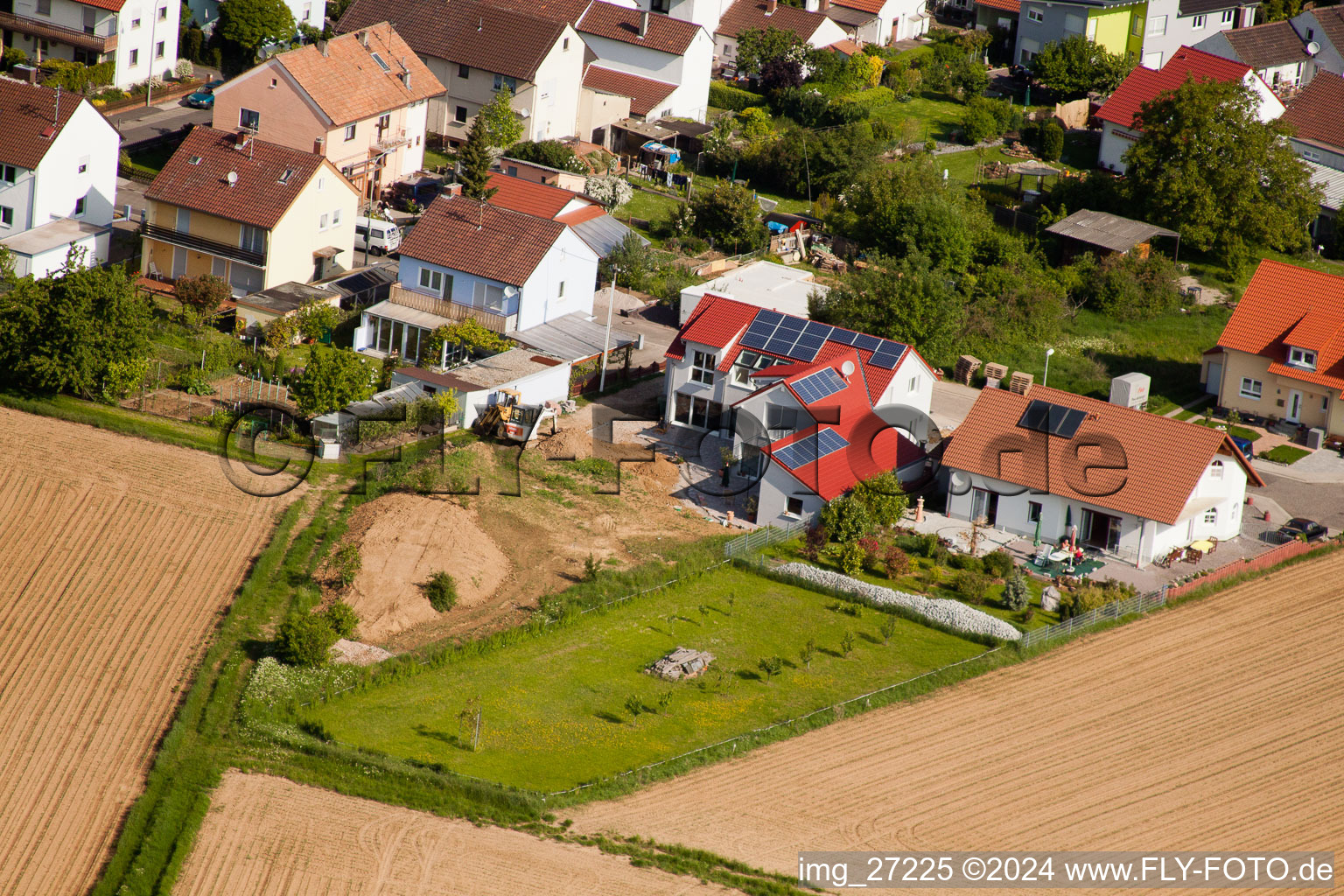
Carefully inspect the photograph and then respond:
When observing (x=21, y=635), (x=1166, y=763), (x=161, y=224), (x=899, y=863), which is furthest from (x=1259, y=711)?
→ (x=161, y=224)

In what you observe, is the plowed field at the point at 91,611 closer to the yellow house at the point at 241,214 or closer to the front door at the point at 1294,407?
the yellow house at the point at 241,214

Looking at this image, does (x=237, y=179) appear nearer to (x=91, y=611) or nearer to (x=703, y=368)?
(x=703, y=368)

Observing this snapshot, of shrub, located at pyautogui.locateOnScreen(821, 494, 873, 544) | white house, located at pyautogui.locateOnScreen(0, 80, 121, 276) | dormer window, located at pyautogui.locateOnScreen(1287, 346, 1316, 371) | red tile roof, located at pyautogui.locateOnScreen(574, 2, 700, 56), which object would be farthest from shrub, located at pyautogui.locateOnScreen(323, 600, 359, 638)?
red tile roof, located at pyautogui.locateOnScreen(574, 2, 700, 56)

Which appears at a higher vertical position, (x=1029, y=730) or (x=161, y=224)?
(x=161, y=224)

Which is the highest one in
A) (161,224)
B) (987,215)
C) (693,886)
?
(987,215)

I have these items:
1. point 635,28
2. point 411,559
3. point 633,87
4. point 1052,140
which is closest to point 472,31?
point 633,87

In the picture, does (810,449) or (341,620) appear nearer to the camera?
(341,620)

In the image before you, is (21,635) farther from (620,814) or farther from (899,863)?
(899,863)
